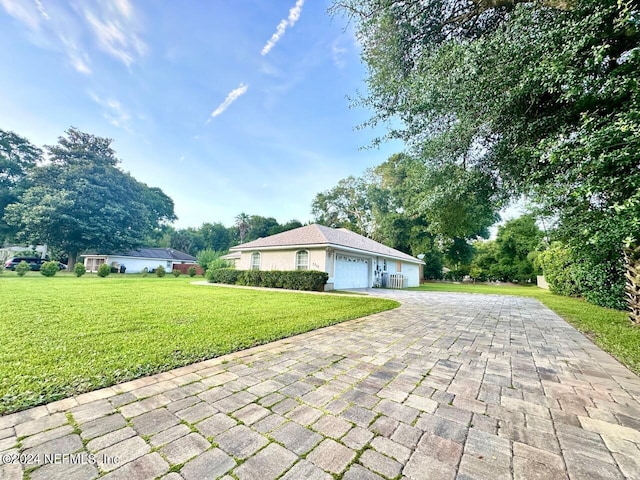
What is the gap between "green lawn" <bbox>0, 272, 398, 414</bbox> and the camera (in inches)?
97.2

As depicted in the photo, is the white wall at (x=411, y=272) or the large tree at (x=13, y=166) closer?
the white wall at (x=411, y=272)

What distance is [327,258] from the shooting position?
44.5 ft

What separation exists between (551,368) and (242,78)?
12.3 m

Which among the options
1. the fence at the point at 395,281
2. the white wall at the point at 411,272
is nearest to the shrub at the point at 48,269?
the fence at the point at 395,281

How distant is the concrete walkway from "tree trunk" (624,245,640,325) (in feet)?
14.1

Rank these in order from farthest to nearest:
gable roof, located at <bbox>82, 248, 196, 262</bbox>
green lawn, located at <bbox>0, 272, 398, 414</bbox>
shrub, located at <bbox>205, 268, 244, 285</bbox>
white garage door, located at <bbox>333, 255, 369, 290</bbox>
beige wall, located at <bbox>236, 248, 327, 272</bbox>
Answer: gable roof, located at <bbox>82, 248, 196, 262</bbox> < shrub, located at <bbox>205, 268, 244, 285</bbox> < white garage door, located at <bbox>333, 255, 369, 290</bbox> < beige wall, located at <bbox>236, 248, 327, 272</bbox> < green lawn, located at <bbox>0, 272, 398, 414</bbox>

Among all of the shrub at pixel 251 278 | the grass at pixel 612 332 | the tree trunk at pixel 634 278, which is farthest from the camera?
the shrub at pixel 251 278

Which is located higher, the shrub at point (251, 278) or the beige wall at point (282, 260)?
the beige wall at point (282, 260)

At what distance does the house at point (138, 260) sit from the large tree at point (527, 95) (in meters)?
31.6

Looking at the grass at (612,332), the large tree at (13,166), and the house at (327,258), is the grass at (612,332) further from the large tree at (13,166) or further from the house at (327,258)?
the large tree at (13,166)

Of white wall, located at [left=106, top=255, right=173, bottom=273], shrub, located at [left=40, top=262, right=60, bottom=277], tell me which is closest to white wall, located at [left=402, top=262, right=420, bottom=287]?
shrub, located at [left=40, top=262, right=60, bottom=277]

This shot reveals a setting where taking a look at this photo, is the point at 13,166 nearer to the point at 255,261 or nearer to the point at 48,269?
the point at 48,269

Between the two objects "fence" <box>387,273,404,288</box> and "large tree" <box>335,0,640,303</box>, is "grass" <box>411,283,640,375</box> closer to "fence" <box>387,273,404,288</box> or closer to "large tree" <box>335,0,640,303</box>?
"large tree" <box>335,0,640,303</box>

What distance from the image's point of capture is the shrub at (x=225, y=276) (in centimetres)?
1558
